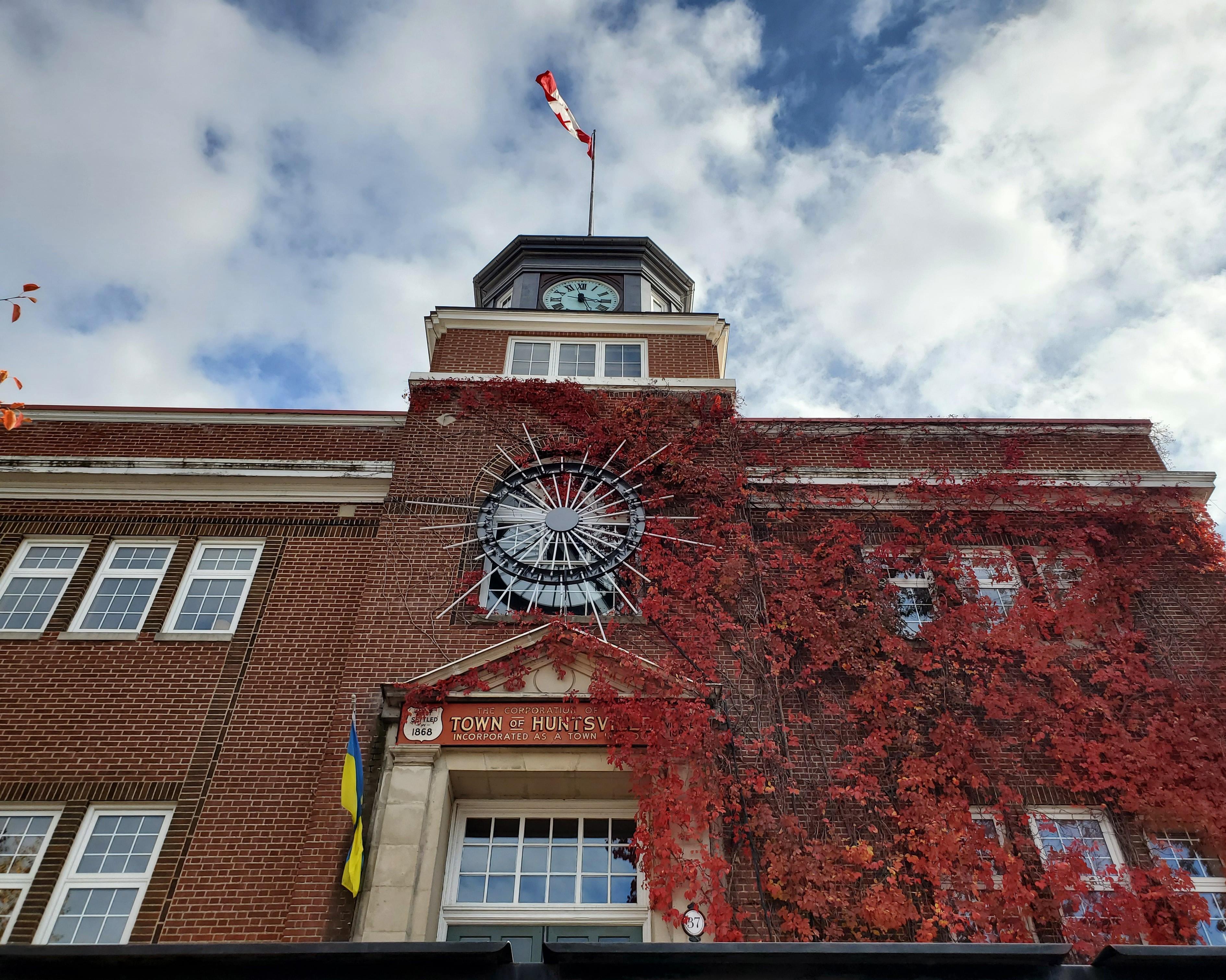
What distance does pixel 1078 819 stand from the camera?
10305 millimetres

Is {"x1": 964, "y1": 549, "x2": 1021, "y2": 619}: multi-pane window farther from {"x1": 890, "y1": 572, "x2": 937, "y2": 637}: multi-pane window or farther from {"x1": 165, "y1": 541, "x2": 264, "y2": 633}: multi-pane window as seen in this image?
{"x1": 165, "y1": 541, "x2": 264, "y2": 633}: multi-pane window

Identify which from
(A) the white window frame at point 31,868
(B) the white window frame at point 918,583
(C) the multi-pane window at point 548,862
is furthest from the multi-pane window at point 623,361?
(A) the white window frame at point 31,868

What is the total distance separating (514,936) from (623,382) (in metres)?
8.53

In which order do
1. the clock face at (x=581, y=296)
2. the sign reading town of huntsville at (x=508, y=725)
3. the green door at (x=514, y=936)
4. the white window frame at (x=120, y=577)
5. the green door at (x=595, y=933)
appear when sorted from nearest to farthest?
the green door at (x=514, y=936) → the green door at (x=595, y=933) → the sign reading town of huntsville at (x=508, y=725) → the white window frame at (x=120, y=577) → the clock face at (x=581, y=296)

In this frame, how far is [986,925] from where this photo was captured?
9039mm

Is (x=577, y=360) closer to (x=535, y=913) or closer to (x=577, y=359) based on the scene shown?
(x=577, y=359)

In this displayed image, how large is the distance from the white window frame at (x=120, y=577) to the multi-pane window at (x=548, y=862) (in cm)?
529

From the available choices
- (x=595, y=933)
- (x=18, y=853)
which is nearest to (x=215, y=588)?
(x=18, y=853)

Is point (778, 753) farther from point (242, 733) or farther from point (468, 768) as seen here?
point (242, 733)

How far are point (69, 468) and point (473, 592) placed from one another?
6717 mm

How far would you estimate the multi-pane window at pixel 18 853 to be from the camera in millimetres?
9352

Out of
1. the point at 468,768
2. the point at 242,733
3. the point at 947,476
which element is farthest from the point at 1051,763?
the point at 242,733

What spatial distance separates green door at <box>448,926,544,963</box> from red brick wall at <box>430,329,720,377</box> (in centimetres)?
874

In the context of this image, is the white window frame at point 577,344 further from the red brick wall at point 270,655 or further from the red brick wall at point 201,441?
the red brick wall at point 201,441
